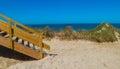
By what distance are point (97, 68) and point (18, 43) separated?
3.29 meters

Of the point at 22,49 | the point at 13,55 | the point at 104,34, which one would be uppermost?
the point at 104,34

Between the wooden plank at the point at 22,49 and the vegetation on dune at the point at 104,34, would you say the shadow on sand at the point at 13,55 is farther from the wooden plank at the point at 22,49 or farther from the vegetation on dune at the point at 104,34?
the vegetation on dune at the point at 104,34

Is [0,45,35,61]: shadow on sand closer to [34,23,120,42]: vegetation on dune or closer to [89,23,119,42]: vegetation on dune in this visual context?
[34,23,120,42]: vegetation on dune

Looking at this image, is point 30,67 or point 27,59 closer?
point 30,67

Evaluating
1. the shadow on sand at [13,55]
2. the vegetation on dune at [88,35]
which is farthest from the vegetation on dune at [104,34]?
the shadow on sand at [13,55]

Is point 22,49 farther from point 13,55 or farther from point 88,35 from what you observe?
point 88,35

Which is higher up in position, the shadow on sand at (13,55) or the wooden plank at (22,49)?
the wooden plank at (22,49)

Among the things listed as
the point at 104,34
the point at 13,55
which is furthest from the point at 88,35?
the point at 13,55

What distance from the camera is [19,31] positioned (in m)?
10.1

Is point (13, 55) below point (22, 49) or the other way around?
below

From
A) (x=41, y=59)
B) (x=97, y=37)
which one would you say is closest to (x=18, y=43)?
(x=41, y=59)

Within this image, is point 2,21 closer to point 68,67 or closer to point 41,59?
point 41,59

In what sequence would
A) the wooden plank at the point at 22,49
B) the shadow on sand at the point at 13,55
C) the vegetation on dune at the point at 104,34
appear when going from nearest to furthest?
the wooden plank at the point at 22,49 → the shadow on sand at the point at 13,55 → the vegetation on dune at the point at 104,34

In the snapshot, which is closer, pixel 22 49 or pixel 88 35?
pixel 22 49
